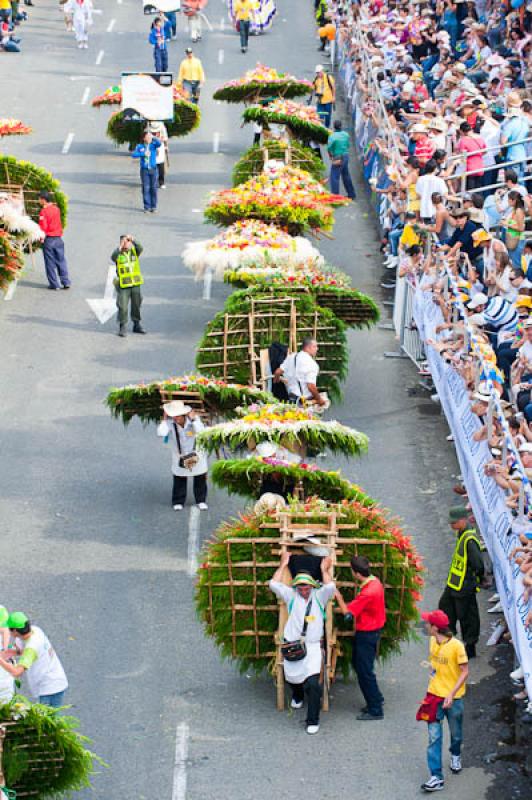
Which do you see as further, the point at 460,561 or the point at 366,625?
the point at 460,561

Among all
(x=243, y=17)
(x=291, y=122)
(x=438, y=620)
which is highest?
(x=438, y=620)

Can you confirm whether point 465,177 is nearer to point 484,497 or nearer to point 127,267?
point 127,267

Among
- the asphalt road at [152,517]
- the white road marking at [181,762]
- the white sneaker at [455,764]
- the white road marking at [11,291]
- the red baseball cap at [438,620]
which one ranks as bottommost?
the white road marking at [11,291]

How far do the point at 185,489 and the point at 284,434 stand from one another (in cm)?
282

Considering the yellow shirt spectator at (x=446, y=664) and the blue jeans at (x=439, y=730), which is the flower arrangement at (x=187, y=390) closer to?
the yellow shirt spectator at (x=446, y=664)

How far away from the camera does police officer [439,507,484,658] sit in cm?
1666

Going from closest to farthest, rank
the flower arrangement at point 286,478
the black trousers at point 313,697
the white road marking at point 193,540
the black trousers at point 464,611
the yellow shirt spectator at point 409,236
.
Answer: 1. the black trousers at point 313,697
2. the black trousers at point 464,611
3. the flower arrangement at point 286,478
4. the white road marking at point 193,540
5. the yellow shirt spectator at point 409,236

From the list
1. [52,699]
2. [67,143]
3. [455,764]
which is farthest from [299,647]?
[67,143]

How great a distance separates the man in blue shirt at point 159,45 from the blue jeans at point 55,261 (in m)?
16.0

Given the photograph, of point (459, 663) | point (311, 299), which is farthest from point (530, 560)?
point (311, 299)

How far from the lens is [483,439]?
19.1 m

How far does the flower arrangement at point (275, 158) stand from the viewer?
3156 centimetres

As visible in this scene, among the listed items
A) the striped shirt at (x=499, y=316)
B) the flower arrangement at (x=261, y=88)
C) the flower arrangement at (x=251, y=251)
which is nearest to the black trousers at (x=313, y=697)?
the striped shirt at (x=499, y=316)

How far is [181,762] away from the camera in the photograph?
15297 mm
